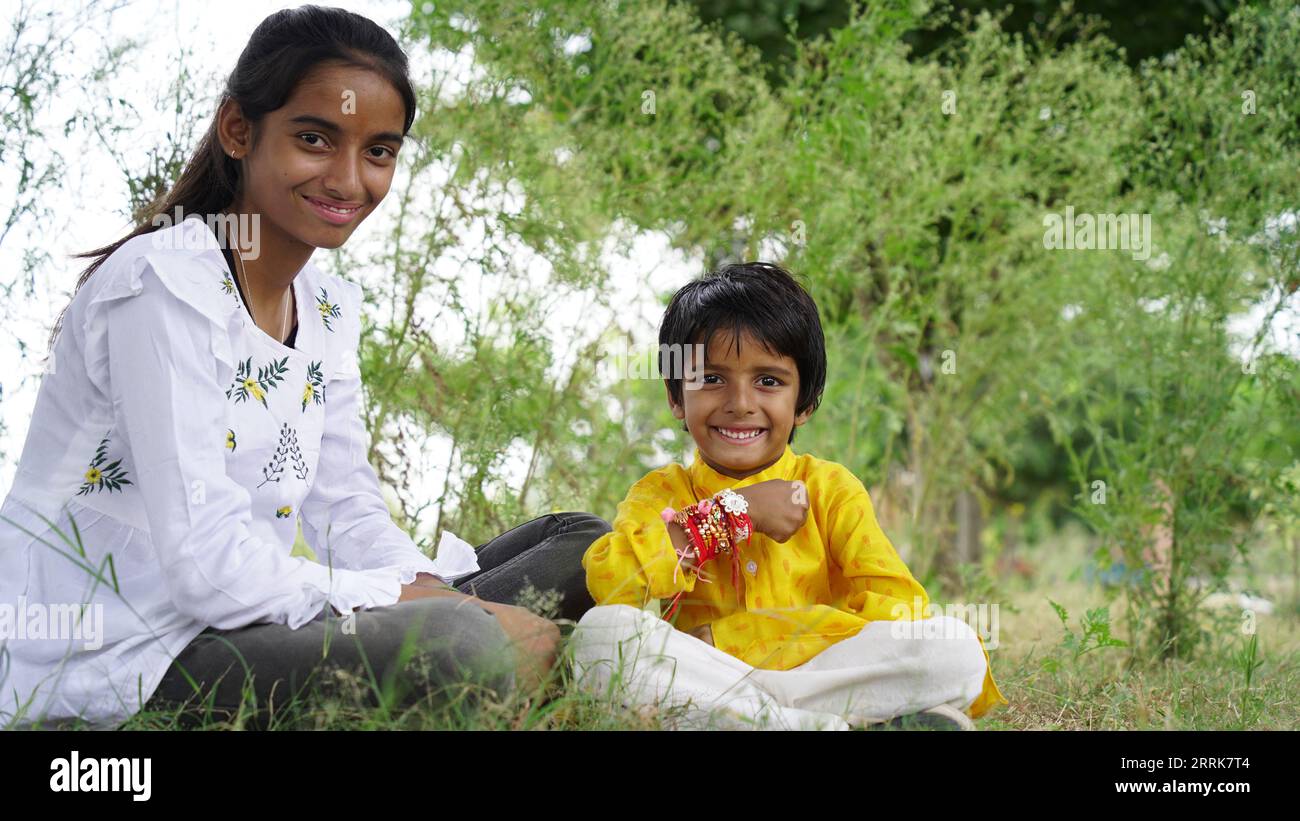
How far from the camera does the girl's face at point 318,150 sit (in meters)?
2.28

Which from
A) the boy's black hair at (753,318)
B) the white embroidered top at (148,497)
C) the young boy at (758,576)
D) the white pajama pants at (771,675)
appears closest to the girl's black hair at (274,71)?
the white embroidered top at (148,497)

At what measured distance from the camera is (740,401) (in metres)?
2.44

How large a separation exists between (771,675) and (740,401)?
0.55m

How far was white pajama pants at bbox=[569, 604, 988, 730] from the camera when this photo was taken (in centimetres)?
218

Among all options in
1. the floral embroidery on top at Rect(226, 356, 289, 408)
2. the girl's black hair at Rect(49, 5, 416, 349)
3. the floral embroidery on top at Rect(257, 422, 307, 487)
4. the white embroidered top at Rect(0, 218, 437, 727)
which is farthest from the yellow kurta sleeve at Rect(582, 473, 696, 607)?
the girl's black hair at Rect(49, 5, 416, 349)

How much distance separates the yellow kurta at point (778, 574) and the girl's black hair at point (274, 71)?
950 millimetres

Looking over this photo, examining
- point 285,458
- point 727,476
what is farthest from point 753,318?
point 285,458

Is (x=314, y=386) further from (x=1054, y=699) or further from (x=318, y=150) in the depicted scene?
(x=1054, y=699)

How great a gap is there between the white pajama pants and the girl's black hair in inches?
44.4

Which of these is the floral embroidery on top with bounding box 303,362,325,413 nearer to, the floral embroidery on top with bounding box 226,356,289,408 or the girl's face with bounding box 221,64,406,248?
the floral embroidery on top with bounding box 226,356,289,408

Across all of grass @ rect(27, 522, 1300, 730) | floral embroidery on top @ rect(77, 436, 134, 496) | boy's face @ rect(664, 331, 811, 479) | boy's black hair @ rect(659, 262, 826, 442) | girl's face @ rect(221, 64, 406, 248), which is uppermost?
girl's face @ rect(221, 64, 406, 248)

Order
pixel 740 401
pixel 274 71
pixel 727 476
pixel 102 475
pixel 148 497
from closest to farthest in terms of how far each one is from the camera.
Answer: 1. pixel 148 497
2. pixel 102 475
3. pixel 274 71
4. pixel 740 401
5. pixel 727 476

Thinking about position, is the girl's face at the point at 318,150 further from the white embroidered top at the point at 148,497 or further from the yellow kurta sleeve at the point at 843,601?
the yellow kurta sleeve at the point at 843,601
